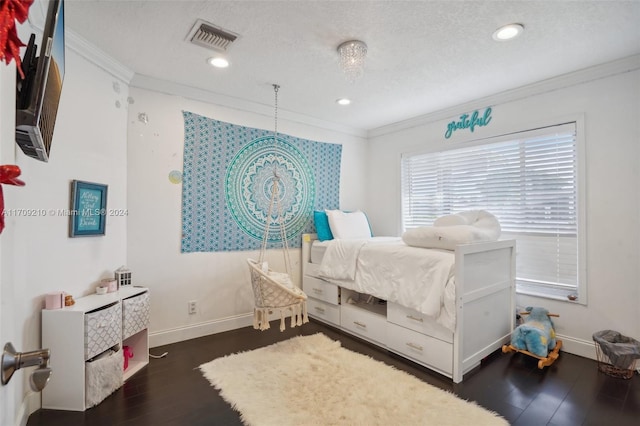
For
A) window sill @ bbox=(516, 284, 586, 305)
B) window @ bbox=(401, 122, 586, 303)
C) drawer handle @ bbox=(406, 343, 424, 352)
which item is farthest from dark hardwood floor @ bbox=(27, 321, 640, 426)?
window @ bbox=(401, 122, 586, 303)

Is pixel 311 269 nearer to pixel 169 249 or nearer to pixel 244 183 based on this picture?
pixel 244 183

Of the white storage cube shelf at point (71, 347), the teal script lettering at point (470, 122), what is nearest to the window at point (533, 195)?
the teal script lettering at point (470, 122)

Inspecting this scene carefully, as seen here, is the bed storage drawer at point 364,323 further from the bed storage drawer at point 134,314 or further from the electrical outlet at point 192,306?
the bed storage drawer at point 134,314

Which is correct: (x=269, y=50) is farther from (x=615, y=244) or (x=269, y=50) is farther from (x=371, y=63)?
(x=615, y=244)

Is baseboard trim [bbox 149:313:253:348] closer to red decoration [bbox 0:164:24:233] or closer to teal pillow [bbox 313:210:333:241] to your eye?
teal pillow [bbox 313:210:333:241]

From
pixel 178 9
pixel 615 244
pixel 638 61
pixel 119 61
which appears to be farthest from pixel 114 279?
pixel 638 61

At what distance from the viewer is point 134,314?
2299 millimetres

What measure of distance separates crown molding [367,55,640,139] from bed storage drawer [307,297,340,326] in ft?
7.92

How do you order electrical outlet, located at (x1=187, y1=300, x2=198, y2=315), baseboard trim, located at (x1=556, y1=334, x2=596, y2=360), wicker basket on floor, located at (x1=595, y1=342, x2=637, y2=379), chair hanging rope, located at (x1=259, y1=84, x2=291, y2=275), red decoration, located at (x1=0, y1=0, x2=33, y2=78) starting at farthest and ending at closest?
chair hanging rope, located at (x1=259, y1=84, x2=291, y2=275) < electrical outlet, located at (x1=187, y1=300, x2=198, y2=315) < baseboard trim, located at (x1=556, y1=334, x2=596, y2=360) < wicker basket on floor, located at (x1=595, y1=342, x2=637, y2=379) < red decoration, located at (x1=0, y1=0, x2=33, y2=78)

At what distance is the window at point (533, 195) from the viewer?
2709mm

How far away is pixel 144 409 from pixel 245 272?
61.9 inches

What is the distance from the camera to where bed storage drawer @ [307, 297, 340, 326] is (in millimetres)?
3240

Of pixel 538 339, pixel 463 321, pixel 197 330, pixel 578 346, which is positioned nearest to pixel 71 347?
pixel 197 330

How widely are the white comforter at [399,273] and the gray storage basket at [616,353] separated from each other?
117 cm
